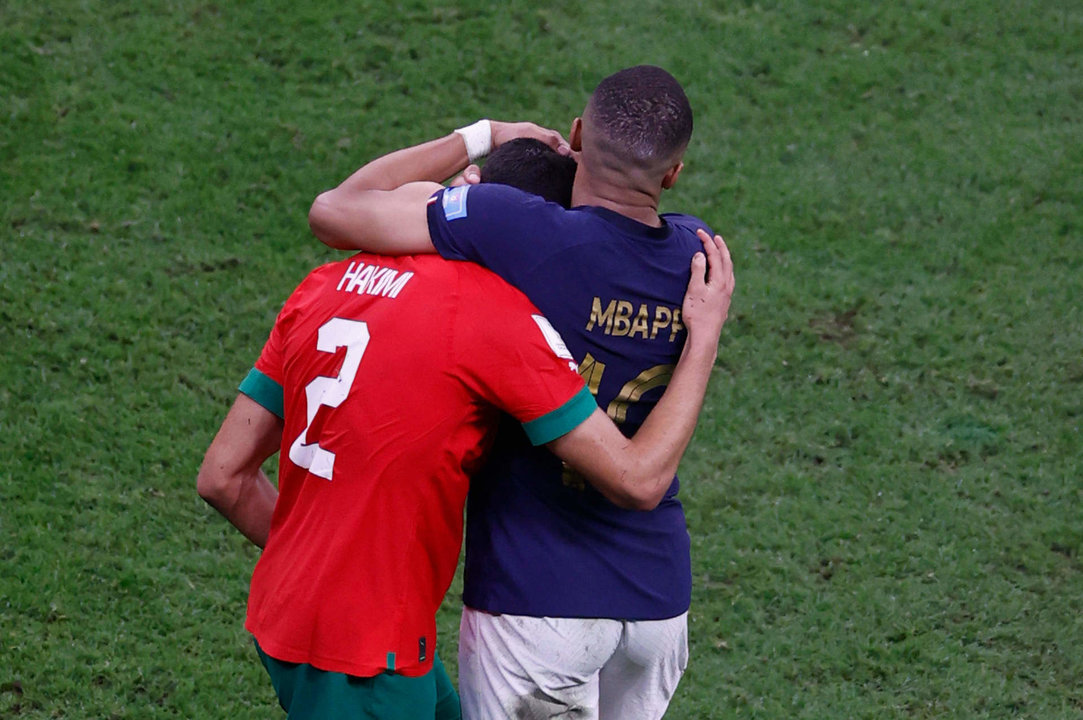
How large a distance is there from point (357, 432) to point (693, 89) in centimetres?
628

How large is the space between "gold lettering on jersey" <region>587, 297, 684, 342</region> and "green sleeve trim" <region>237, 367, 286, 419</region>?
2.98 feet

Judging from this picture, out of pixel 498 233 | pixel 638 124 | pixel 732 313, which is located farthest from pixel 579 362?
pixel 732 313

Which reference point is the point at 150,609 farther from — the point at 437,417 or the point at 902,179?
the point at 902,179

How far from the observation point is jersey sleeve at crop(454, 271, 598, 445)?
273cm

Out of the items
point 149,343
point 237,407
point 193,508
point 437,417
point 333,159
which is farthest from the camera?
point 333,159

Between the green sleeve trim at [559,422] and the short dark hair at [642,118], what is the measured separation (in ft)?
1.99

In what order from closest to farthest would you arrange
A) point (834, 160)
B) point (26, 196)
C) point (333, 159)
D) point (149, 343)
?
point (149, 343)
point (26, 196)
point (333, 159)
point (834, 160)

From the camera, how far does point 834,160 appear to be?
8148mm

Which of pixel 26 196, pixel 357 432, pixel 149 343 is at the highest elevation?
pixel 357 432

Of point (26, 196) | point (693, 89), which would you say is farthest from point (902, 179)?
point (26, 196)

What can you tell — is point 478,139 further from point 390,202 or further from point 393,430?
point 393,430

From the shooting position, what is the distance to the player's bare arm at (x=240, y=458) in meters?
3.33

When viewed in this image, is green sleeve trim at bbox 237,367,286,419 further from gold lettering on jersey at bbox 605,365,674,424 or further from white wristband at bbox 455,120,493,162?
gold lettering on jersey at bbox 605,365,674,424

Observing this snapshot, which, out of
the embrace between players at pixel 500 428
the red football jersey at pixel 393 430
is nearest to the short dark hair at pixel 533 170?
the embrace between players at pixel 500 428
